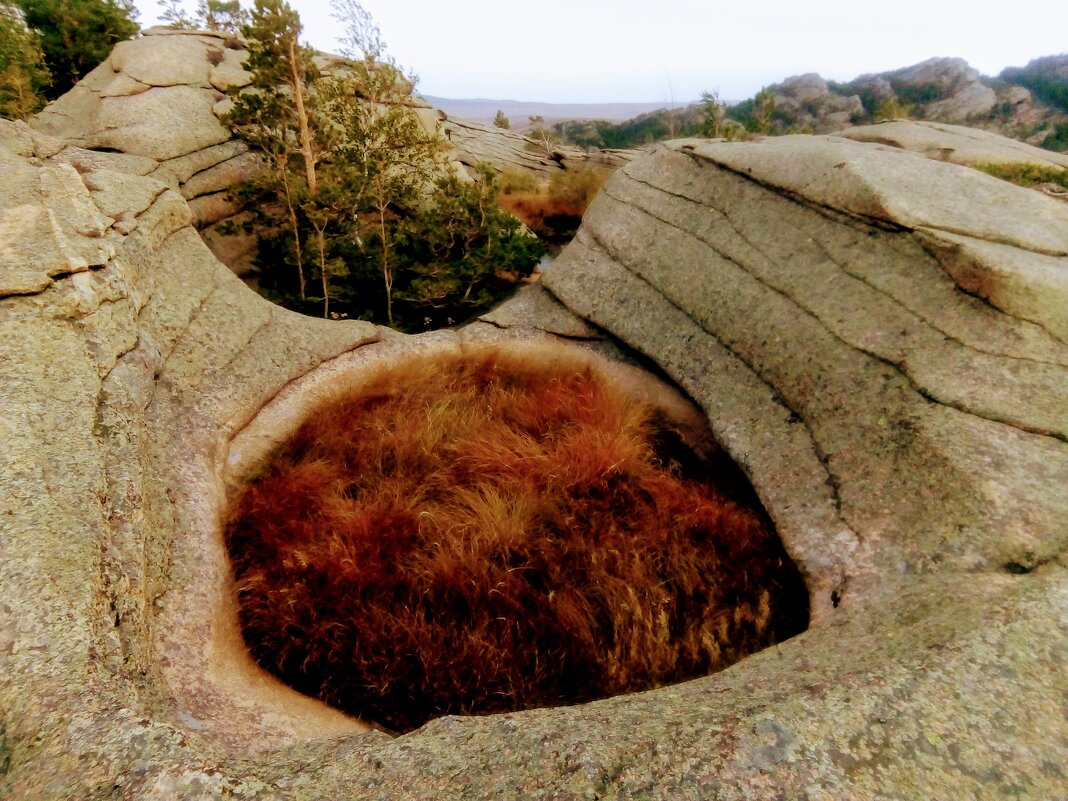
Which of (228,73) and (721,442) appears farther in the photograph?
(228,73)

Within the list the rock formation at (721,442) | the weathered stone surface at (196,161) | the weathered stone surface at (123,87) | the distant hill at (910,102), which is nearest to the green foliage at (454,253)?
the rock formation at (721,442)

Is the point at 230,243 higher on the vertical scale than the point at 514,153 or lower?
lower

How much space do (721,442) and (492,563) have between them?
2.39m

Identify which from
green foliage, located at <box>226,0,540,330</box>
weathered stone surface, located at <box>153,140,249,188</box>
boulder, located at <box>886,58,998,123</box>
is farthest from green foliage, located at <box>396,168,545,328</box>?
boulder, located at <box>886,58,998,123</box>

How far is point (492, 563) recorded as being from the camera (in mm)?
4559

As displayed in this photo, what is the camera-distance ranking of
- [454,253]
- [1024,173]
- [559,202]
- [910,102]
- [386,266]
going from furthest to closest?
[910,102] < [559,202] < [454,253] < [386,266] < [1024,173]

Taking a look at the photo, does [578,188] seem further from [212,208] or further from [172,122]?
[172,122]

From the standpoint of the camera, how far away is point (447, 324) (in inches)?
388

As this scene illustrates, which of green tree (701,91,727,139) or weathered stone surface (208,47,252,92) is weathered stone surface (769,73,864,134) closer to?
green tree (701,91,727,139)

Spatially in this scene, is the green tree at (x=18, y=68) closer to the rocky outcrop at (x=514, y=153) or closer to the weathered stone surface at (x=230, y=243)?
the weathered stone surface at (x=230, y=243)

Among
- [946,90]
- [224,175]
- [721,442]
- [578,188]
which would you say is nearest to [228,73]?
[224,175]

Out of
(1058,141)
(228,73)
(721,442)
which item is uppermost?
(228,73)

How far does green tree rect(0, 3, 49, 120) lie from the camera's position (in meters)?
10.2

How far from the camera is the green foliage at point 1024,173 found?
859 cm
